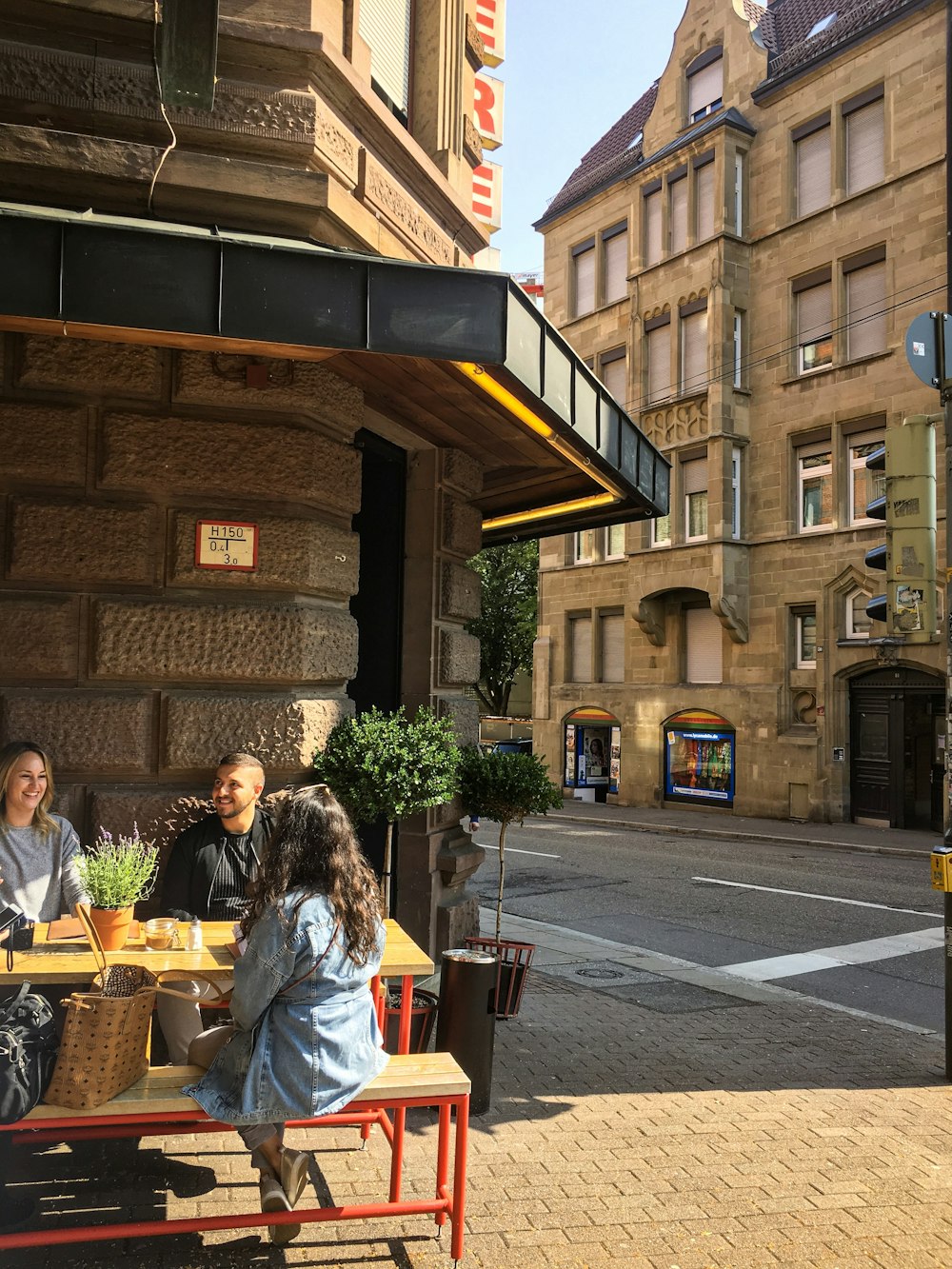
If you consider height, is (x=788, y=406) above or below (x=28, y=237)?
Result: above

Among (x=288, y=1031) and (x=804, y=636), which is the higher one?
(x=804, y=636)

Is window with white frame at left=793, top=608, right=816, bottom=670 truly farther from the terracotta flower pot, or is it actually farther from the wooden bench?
the terracotta flower pot

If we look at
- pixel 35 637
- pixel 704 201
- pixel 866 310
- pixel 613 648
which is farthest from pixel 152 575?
pixel 613 648

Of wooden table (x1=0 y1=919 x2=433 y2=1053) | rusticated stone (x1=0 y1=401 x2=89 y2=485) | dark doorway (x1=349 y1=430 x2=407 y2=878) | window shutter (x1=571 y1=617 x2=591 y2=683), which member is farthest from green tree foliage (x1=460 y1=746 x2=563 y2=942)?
window shutter (x1=571 y1=617 x2=591 y2=683)

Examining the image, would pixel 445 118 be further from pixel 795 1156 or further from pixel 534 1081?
pixel 795 1156

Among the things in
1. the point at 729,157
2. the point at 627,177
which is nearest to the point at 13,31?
the point at 729,157

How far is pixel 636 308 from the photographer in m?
27.6

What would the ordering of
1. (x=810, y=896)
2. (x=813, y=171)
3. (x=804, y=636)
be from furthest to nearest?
(x=813, y=171), (x=804, y=636), (x=810, y=896)

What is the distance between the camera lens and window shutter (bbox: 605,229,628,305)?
2877cm

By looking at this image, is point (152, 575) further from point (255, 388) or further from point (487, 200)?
point (487, 200)

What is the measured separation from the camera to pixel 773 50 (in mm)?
25797

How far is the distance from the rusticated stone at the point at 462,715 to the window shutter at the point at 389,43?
4221 mm

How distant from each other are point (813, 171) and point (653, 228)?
4601 mm

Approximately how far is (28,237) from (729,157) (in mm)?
24087
